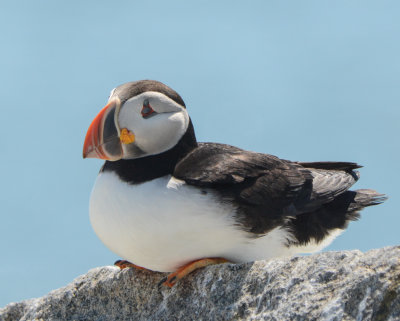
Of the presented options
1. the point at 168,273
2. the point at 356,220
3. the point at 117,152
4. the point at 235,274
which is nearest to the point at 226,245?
the point at 235,274

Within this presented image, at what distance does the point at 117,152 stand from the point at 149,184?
33cm

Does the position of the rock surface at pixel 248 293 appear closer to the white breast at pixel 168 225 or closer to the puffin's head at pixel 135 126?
the white breast at pixel 168 225

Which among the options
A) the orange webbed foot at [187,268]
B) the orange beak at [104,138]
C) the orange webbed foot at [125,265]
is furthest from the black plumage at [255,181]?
the orange webbed foot at [125,265]

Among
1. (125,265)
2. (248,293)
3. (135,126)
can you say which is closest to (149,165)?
(135,126)

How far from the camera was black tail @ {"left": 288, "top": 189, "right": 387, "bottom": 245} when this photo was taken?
15.2ft

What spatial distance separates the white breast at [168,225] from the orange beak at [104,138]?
0.58 feet

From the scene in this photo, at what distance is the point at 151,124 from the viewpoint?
429 centimetres

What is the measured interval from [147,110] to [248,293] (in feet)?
4.51

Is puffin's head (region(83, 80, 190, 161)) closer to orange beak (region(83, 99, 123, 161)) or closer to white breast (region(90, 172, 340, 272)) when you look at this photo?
orange beak (region(83, 99, 123, 161))

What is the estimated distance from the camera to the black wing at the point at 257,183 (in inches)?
164

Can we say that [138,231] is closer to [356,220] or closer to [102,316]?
[102,316]

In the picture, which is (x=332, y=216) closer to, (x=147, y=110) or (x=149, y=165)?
(x=149, y=165)

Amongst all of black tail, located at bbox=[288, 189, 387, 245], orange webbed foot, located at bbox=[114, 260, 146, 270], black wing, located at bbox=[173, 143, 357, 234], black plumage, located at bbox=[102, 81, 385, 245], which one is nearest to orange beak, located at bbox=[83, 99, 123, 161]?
black plumage, located at bbox=[102, 81, 385, 245]

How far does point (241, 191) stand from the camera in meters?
4.22
